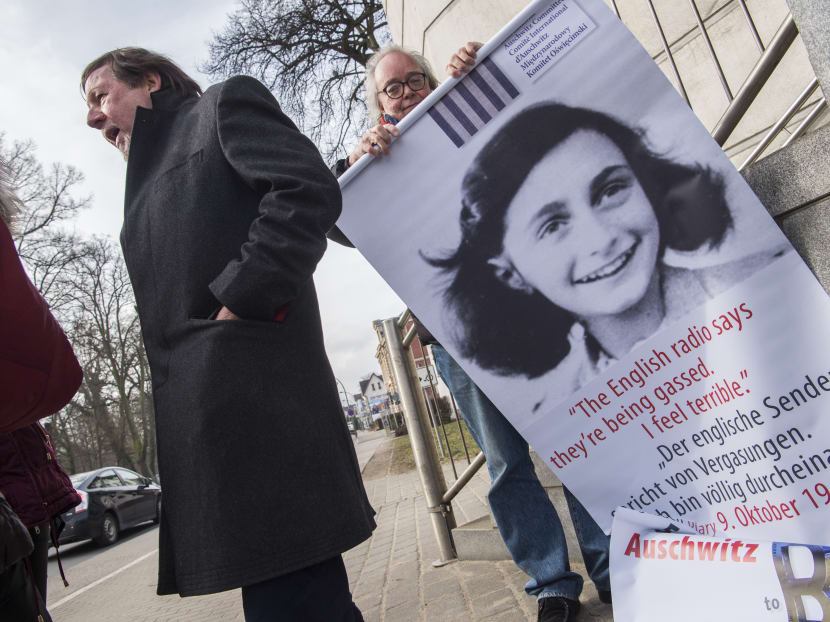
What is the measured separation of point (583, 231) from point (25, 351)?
1.44m

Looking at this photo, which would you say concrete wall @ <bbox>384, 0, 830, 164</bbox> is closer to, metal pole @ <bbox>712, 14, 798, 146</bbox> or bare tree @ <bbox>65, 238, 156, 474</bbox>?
metal pole @ <bbox>712, 14, 798, 146</bbox>

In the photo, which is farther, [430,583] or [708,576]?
[430,583]

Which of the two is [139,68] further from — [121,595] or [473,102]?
[121,595]

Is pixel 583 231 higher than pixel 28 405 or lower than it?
lower

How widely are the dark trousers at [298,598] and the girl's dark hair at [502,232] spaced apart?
2.71ft

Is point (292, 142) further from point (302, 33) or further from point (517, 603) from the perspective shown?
point (302, 33)

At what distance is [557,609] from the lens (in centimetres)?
224

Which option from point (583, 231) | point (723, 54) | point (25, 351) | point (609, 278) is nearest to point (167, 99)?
point (25, 351)

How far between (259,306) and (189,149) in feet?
1.68

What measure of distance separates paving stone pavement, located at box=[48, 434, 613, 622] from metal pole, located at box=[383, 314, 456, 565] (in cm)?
19

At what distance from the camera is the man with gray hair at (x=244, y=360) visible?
1450 mm

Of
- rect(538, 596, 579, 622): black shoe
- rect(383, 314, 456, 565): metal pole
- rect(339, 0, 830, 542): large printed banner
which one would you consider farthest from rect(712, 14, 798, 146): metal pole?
rect(383, 314, 456, 565): metal pole

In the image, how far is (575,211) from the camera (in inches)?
77.1

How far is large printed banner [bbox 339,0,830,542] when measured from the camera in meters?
1.72
